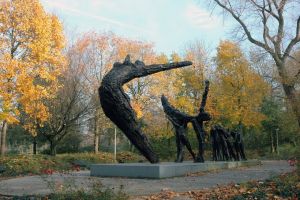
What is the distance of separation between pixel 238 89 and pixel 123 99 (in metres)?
19.9

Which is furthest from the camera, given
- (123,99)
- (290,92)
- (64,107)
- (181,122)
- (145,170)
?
(64,107)

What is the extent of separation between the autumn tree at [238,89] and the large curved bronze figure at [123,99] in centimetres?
1787

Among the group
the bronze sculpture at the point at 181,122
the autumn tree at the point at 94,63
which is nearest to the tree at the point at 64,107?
the autumn tree at the point at 94,63

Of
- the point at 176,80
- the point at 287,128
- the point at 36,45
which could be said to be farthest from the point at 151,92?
the point at 36,45

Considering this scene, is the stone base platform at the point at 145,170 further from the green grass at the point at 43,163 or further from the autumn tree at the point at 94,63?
the autumn tree at the point at 94,63

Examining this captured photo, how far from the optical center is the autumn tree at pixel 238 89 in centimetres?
3088

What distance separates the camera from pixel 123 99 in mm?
13227

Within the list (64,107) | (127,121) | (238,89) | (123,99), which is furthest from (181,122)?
(238,89)

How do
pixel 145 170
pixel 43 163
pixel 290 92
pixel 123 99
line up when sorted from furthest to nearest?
pixel 290 92, pixel 43 163, pixel 123 99, pixel 145 170

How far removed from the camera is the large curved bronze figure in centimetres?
1302

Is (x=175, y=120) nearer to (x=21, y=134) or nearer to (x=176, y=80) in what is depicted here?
(x=176, y=80)

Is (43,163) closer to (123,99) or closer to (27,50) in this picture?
(27,50)

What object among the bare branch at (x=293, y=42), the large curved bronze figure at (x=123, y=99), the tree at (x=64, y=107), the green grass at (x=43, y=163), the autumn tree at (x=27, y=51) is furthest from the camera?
the tree at (x=64, y=107)

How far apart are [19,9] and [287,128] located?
23112 millimetres
